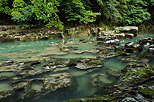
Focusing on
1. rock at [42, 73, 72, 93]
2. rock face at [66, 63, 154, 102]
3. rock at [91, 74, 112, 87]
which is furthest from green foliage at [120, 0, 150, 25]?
rock at [42, 73, 72, 93]

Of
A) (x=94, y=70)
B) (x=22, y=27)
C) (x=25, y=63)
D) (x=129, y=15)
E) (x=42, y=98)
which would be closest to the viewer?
(x=42, y=98)

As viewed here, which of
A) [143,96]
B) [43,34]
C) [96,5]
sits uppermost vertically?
[96,5]

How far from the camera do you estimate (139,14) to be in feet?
68.1

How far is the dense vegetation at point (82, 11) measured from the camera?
38.4 ft

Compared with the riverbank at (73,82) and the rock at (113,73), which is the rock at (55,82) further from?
the rock at (113,73)

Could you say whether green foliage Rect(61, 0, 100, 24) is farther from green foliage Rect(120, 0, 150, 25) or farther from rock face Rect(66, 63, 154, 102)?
rock face Rect(66, 63, 154, 102)

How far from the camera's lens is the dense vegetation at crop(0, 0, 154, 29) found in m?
11.7

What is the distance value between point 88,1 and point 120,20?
264 inches

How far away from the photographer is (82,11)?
13.9 m

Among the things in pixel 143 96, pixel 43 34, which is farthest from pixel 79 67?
pixel 43 34

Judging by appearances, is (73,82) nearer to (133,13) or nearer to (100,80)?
(100,80)

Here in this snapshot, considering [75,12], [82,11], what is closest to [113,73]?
[82,11]

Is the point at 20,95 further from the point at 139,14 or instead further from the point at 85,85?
the point at 139,14

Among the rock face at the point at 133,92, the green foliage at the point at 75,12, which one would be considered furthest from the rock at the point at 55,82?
the green foliage at the point at 75,12
